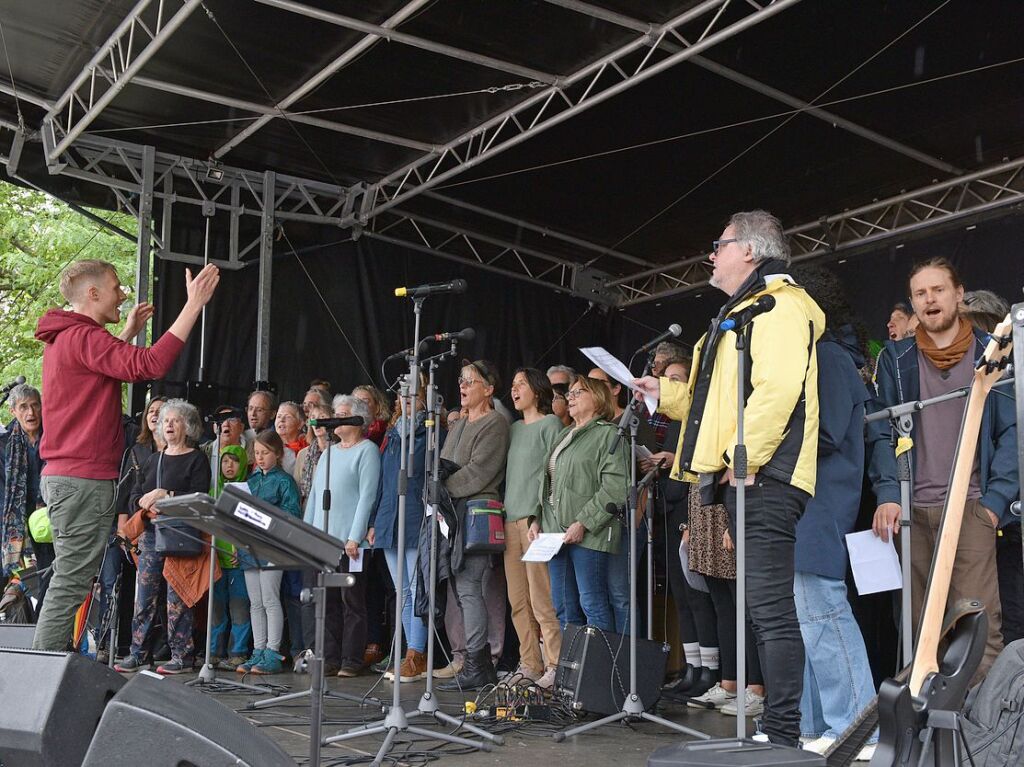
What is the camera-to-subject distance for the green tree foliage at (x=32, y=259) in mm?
16531

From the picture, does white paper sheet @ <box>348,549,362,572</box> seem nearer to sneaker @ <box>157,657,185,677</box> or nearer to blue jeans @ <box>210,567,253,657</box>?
blue jeans @ <box>210,567,253,657</box>

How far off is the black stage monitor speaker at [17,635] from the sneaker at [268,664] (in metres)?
2.50

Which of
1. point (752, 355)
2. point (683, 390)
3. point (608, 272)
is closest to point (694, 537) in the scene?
point (683, 390)

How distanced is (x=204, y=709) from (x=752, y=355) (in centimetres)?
200

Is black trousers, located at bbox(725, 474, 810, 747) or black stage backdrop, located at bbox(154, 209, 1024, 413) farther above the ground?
black stage backdrop, located at bbox(154, 209, 1024, 413)

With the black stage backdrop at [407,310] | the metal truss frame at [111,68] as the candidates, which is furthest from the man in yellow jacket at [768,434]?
the black stage backdrop at [407,310]

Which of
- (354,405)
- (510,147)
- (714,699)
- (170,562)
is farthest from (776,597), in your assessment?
(510,147)

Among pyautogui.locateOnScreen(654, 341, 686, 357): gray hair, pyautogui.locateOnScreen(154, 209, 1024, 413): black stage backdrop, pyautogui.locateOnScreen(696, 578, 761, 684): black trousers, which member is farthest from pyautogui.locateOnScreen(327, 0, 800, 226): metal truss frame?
pyautogui.locateOnScreen(696, 578, 761, 684): black trousers

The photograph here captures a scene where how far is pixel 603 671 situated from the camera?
4605mm

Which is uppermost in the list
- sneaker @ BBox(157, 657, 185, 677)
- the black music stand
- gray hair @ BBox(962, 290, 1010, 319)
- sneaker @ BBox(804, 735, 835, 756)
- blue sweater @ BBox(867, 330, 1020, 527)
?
gray hair @ BBox(962, 290, 1010, 319)

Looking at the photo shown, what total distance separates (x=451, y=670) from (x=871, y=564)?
3326mm

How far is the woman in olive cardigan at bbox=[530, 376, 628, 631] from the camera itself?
509cm

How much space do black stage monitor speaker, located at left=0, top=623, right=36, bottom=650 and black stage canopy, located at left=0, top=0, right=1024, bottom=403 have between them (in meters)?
4.31

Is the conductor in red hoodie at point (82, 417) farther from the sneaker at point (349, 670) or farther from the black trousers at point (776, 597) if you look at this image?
the sneaker at point (349, 670)
